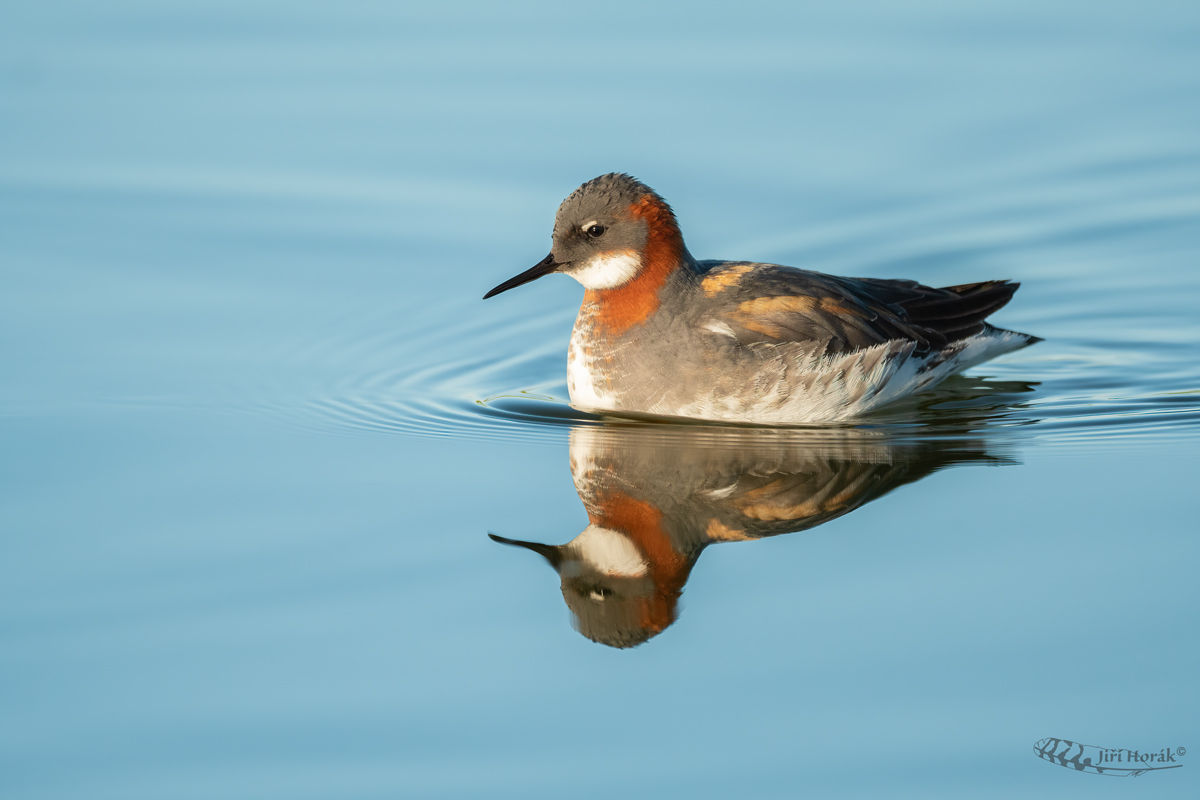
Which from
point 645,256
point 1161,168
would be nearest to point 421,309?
point 645,256

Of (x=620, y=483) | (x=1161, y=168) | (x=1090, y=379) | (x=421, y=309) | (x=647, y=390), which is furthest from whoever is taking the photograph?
(x=1161, y=168)

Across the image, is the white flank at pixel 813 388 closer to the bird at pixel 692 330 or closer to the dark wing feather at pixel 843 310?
the bird at pixel 692 330

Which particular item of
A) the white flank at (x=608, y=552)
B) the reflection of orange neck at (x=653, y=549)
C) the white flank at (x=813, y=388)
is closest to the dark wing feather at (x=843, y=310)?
the white flank at (x=813, y=388)

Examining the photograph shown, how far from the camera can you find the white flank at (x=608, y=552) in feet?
24.8

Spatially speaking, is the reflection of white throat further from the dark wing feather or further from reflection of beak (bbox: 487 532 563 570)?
reflection of beak (bbox: 487 532 563 570)

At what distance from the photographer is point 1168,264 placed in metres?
12.0

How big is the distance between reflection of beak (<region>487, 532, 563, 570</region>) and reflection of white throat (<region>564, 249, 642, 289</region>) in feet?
9.14

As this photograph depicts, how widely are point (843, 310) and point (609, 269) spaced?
1.75 m

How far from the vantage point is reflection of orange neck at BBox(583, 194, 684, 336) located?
9.71m

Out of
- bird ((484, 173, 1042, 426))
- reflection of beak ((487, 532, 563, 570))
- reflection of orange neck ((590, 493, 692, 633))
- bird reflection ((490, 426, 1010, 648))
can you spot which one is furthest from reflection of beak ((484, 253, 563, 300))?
reflection of beak ((487, 532, 563, 570))

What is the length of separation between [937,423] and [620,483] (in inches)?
104

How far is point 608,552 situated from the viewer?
25.3ft

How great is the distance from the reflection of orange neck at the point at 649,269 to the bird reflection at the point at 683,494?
82 centimetres

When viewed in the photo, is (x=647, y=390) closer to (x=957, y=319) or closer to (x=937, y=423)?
(x=937, y=423)
